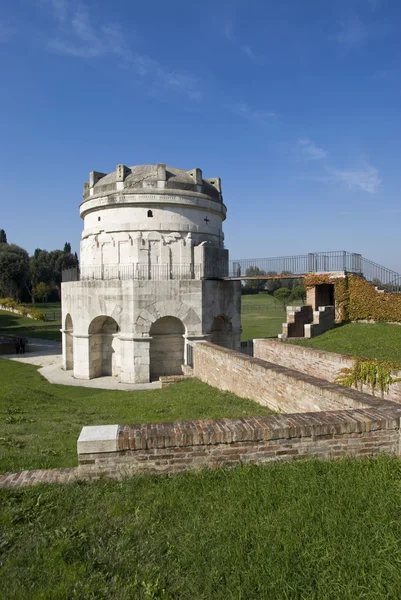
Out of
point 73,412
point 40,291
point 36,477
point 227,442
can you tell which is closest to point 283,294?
point 40,291

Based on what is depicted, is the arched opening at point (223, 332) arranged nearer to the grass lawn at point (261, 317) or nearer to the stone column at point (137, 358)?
the stone column at point (137, 358)

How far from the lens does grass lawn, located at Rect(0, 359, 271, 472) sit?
7059 mm

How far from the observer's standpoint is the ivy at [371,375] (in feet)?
28.3

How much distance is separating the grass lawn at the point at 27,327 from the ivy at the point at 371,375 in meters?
31.9

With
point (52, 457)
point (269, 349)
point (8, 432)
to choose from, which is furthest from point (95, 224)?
point (52, 457)

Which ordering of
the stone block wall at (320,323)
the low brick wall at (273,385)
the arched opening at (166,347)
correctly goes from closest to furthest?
the low brick wall at (273,385) → the stone block wall at (320,323) → the arched opening at (166,347)

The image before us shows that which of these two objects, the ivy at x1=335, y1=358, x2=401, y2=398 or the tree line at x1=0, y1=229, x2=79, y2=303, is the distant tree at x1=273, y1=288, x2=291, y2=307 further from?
the ivy at x1=335, y1=358, x2=401, y2=398

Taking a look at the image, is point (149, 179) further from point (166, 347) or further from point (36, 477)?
point (36, 477)

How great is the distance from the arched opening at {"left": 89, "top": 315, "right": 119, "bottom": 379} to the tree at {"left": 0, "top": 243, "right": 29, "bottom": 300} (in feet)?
170

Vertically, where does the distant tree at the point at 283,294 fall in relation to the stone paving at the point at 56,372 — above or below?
above

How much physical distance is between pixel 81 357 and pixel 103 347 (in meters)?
1.22

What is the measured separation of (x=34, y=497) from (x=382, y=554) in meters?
3.58

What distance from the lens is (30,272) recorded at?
75562 millimetres


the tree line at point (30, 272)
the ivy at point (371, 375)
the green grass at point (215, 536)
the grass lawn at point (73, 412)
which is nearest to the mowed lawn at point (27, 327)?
the tree line at point (30, 272)
